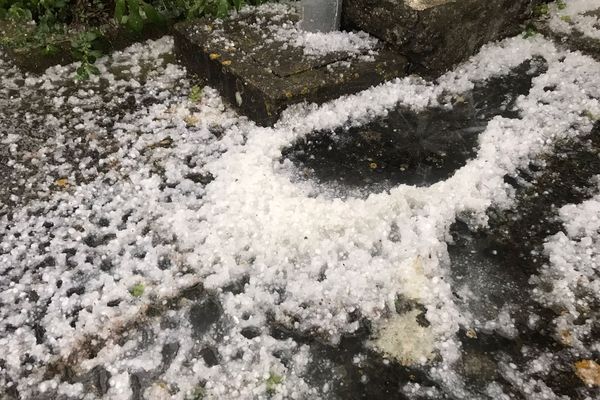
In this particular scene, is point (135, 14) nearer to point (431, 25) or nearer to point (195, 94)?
point (195, 94)

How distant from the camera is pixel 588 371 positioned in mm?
1756

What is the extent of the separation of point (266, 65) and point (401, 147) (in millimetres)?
942

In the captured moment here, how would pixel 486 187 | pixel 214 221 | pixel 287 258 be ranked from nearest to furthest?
pixel 287 258, pixel 214 221, pixel 486 187

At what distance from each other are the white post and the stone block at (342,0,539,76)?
0.16 meters

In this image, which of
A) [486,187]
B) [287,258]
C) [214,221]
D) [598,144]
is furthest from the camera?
[598,144]

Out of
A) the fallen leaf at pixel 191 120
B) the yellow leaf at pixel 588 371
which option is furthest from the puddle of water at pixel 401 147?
the yellow leaf at pixel 588 371

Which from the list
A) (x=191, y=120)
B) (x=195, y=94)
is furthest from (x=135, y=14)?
(x=191, y=120)

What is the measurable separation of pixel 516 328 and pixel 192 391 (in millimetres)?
1231

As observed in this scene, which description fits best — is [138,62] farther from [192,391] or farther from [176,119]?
[192,391]

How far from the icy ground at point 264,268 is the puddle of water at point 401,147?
74mm

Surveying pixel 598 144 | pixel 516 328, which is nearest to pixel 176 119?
pixel 516 328

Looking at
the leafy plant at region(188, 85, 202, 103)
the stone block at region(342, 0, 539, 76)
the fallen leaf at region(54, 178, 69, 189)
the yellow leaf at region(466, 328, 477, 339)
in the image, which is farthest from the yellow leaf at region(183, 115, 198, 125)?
the yellow leaf at region(466, 328, 477, 339)

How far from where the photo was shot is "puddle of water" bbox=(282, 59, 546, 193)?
8.43 ft

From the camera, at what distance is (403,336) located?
187cm
